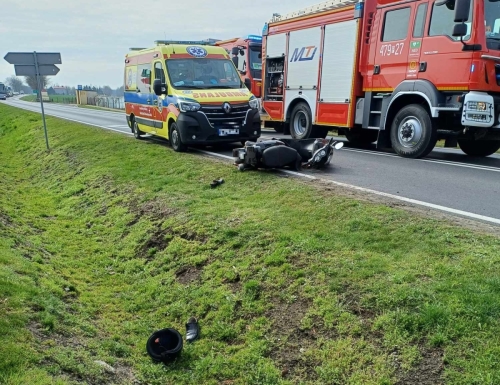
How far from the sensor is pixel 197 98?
32.5 feet

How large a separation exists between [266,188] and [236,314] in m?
2.79

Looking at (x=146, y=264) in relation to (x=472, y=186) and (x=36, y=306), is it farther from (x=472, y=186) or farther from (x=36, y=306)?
(x=472, y=186)

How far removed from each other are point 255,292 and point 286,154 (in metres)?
3.71

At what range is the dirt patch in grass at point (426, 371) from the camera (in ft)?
9.33

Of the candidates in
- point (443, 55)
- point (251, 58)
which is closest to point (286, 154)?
point (443, 55)

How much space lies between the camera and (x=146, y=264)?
571 centimetres

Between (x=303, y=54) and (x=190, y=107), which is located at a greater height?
(x=303, y=54)

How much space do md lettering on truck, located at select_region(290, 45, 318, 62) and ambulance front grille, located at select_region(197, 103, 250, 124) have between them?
11.3 feet

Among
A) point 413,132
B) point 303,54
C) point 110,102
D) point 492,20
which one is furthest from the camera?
point 110,102

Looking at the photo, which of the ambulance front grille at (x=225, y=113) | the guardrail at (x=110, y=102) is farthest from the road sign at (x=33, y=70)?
the guardrail at (x=110, y=102)

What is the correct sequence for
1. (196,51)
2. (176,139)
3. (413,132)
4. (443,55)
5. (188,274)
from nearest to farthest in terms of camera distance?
(188,274) → (443,55) → (413,132) → (176,139) → (196,51)

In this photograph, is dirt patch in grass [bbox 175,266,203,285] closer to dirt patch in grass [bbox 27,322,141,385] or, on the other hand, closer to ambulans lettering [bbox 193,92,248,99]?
dirt patch in grass [bbox 27,322,141,385]

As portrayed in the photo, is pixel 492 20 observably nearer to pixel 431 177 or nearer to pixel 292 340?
pixel 431 177

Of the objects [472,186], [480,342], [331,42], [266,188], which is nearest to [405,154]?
[472,186]
